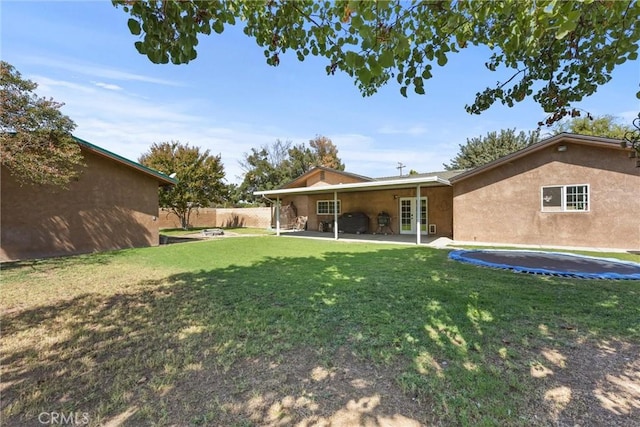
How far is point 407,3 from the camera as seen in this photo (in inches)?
84.2

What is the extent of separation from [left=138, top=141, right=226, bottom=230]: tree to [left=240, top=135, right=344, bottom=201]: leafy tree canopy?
11.0 metres

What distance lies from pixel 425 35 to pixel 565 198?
11364mm

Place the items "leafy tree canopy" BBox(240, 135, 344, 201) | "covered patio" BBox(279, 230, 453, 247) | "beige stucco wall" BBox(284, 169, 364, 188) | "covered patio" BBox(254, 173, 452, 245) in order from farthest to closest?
"leafy tree canopy" BBox(240, 135, 344, 201)
"beige stucco wall" BBox(284, 169, 364, 188)
"covered patio" BBox(254, 173, 452, 245)
"covered patio" BBox(279, 230, 453, 247)

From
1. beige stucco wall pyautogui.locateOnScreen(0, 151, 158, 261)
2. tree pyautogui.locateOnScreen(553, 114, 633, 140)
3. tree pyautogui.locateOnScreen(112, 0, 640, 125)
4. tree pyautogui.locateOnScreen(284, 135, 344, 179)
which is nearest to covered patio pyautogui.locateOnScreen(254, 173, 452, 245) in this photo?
beige stucco wall pyautogui.locateOnScreen(0, 151, 158, 261)

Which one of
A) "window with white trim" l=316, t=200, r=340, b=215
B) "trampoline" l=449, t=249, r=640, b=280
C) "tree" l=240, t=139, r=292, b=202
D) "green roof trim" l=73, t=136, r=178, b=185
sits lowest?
"trampoline" l=449, t=249, r=640, b=280

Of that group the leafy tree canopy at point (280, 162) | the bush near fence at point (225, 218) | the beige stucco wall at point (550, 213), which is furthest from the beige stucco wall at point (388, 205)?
the leafy tree canopy at point (280, 162)

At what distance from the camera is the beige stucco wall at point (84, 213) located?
29.9 ft

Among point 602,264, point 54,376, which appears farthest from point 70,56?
point 602,264

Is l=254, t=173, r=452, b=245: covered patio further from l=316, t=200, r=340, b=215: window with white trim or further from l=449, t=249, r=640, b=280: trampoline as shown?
l=449, t=249, r=640, b=280: trampoline

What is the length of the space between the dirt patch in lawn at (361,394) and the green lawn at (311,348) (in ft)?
0.05

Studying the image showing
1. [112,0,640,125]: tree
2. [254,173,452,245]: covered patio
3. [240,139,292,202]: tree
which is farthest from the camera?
[240,139,292,202]: tree

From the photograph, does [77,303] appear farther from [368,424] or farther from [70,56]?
[70,56]

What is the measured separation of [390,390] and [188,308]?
10.4ft

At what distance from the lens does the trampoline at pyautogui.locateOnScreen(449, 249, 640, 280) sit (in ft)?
20.3
